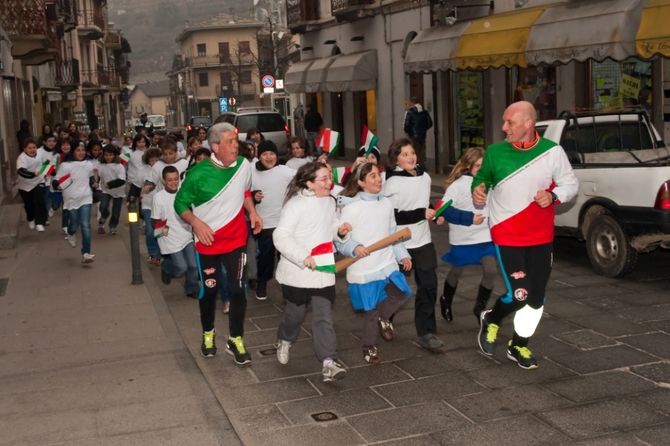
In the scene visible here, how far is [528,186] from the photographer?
6691 millimetres

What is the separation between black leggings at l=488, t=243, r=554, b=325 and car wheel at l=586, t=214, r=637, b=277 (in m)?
3.45

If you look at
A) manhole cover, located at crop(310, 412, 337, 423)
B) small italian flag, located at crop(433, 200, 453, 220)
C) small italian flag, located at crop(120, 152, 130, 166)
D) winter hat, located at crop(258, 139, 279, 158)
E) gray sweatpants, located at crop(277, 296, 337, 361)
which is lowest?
manhole cover, located at crop(310, 412, 337, 423)

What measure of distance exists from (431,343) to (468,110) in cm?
1643

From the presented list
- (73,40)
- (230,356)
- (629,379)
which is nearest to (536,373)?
(629,379)

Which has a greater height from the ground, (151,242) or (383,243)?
(383,243)

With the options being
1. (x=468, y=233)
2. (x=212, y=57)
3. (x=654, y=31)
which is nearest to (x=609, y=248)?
(x=468, y=233)

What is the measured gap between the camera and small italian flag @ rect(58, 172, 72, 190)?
13102 millimetres

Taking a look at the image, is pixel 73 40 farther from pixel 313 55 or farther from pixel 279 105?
pixel 313 55

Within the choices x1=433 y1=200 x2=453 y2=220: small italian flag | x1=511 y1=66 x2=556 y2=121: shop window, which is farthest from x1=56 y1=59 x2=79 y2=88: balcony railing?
x1=433 y1=200 x2=453 y2=220: small italian flag

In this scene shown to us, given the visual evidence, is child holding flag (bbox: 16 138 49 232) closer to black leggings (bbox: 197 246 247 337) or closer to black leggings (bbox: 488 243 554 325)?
black leggings (bbox: 197 246 247 337)

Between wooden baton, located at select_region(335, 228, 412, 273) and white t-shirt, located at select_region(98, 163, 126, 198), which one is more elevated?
white t-shirt, located at select_region(98, 163, 126, 198)

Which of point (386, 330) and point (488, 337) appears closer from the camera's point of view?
point (488, 337)

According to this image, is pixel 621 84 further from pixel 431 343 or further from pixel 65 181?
pixel 431 343

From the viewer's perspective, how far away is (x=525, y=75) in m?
20.3
